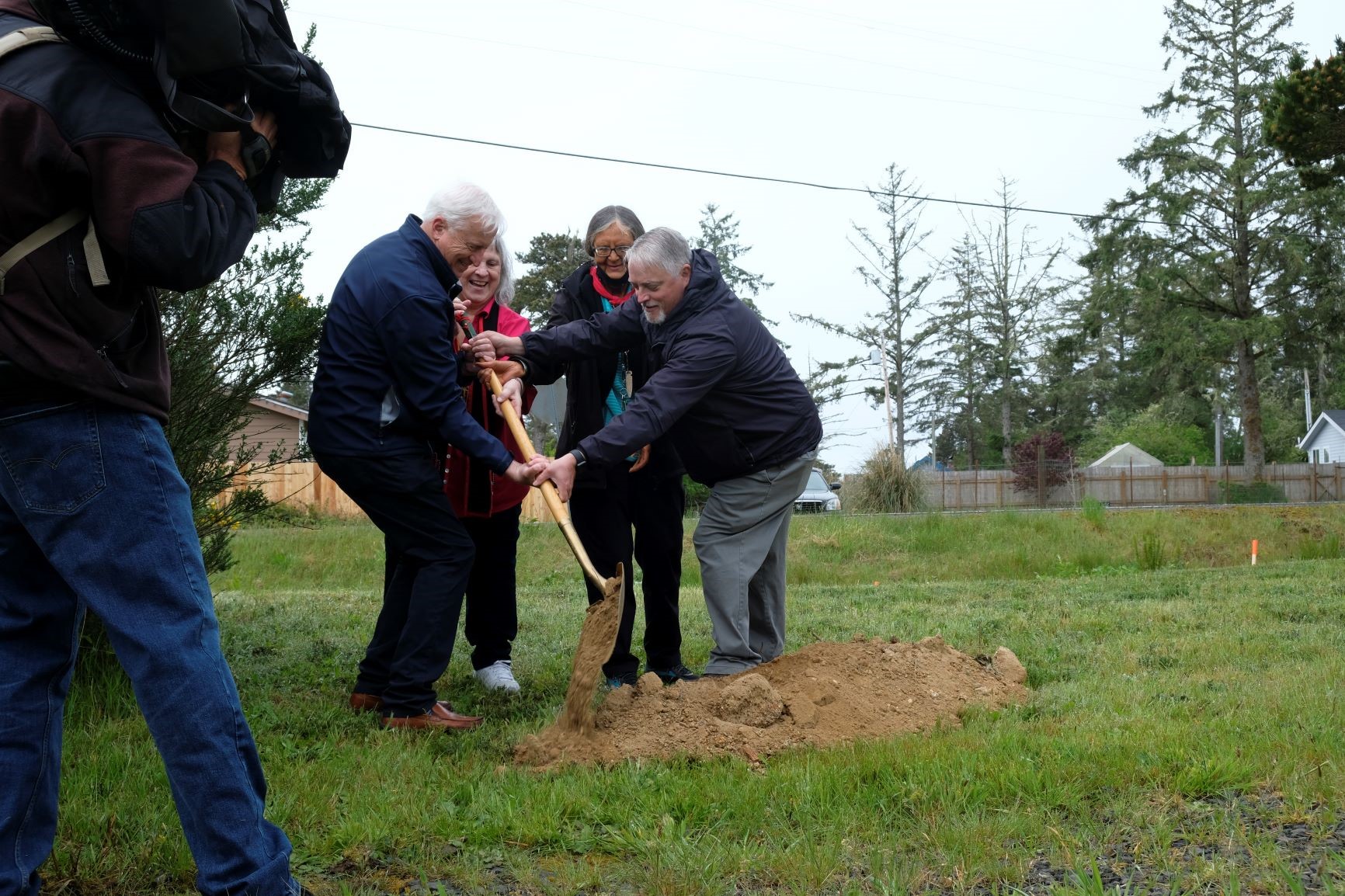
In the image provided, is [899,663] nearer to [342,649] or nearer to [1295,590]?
[342,649]

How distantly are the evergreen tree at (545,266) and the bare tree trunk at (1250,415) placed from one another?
70.9 ft

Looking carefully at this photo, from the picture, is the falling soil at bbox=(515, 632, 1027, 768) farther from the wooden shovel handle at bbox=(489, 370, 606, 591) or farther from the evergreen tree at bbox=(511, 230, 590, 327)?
the evergreen tree at bbox=(511, 230, 590, 327)

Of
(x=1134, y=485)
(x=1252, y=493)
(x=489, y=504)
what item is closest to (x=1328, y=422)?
(x=1134, y=485)

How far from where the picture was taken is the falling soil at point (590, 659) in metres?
4.01

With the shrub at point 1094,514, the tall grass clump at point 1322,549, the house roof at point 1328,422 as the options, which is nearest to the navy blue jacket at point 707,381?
the tall grass clump at point 1322,549

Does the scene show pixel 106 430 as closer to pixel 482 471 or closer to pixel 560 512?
pixel 560 512

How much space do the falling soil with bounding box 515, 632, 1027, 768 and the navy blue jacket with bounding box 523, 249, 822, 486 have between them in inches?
36.7

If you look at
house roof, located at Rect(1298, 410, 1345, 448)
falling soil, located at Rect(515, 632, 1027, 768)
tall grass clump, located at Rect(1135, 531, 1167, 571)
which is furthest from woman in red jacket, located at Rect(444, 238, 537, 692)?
house roof, located at Rect(1298, 410, 1345, 448)

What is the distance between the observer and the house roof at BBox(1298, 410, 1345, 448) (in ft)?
172

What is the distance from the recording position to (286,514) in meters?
6.66

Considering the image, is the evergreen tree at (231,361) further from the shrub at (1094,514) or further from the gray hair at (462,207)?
the shrub at (1094,514)

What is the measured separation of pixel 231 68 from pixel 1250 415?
3729 cm

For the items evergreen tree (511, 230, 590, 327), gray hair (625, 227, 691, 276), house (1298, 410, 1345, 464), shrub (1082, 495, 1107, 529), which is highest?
evergreen tree (511, 230, 590, 327)

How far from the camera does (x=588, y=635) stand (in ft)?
13.7
